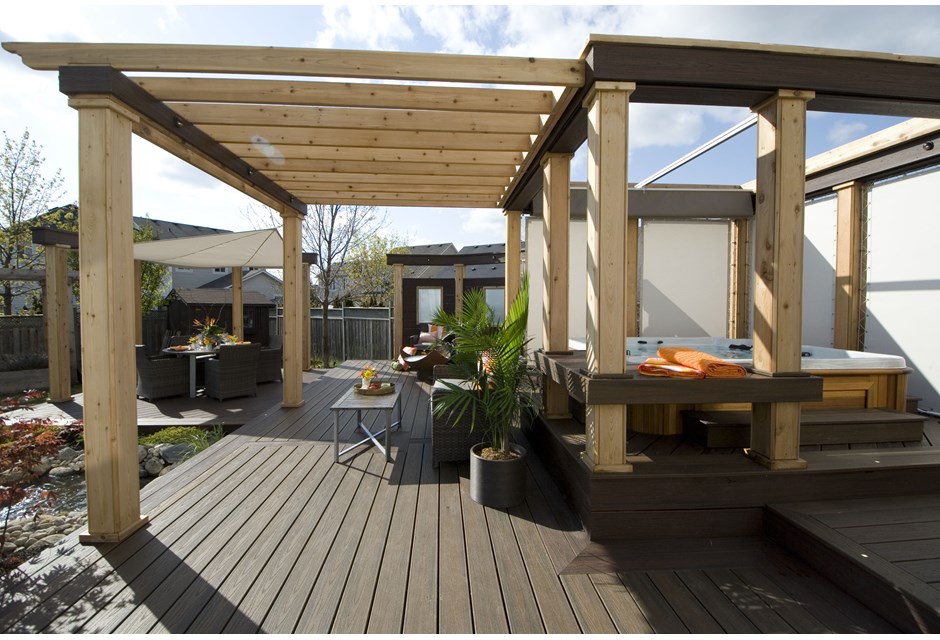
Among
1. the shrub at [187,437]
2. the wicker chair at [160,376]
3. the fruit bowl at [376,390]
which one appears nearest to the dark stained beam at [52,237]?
the wicker chair at [160,376]

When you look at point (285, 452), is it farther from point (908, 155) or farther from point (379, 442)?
point (908, 155)

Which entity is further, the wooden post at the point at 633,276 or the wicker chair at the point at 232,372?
the wooden post at the point at 633,276

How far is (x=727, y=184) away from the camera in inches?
270

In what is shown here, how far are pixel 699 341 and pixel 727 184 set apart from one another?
2.69 metres

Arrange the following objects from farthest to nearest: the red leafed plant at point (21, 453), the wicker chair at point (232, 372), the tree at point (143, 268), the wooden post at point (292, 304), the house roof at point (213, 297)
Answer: the house roof at point (213, 297)
the tree at point (143, 268)
the wicker chair at point (232, 372)
the wooden post at point (292, 304)
the red leafed plant at point (21, 453)

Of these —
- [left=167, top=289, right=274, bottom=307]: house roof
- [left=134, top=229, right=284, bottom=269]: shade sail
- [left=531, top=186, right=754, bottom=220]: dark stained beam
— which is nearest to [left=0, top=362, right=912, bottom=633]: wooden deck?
[left=134, top=229, right=284, bottom=269]: shade sail

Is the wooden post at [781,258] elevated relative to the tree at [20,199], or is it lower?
lower

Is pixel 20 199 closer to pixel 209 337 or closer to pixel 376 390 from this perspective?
pixel 209 337

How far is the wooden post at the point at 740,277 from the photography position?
6.86m

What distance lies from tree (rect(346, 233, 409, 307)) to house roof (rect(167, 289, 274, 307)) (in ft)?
13.0

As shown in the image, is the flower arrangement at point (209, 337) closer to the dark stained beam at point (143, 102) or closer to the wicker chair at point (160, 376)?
the wicker chair at point (160, 376)

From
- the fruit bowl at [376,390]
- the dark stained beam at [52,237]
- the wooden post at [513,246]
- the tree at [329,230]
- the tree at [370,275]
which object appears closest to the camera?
the fruit bowl at [376,390]

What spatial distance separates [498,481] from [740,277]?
603 cm

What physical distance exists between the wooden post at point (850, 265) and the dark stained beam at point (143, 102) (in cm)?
644
